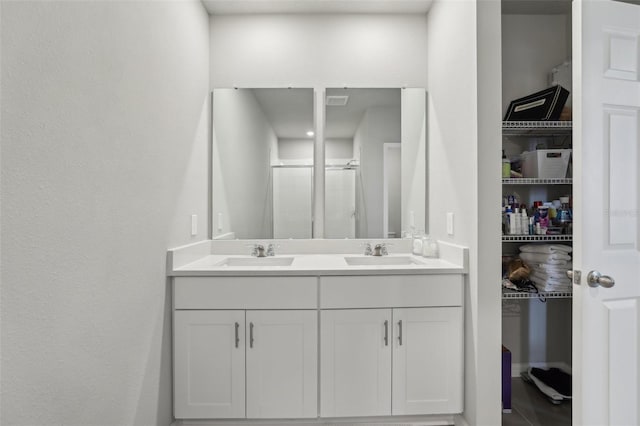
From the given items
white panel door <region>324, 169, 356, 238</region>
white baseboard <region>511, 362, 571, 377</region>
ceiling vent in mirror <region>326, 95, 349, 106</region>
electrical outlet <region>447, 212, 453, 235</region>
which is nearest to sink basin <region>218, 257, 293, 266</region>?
white panel door <region>324, 169, 356, 238</region>

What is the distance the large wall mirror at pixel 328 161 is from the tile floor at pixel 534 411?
1.24 meters

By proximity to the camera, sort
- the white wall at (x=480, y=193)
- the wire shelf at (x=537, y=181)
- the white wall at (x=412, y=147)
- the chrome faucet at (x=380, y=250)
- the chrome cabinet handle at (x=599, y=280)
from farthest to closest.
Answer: the white wall at (x=412, y=147) < the chrome faucet at (x=380, y=250) < the wire shelf at (x=537, y=181) < the white wall at (x=480, y=193) < the chrome cabinet handle at (x=599, y=280)

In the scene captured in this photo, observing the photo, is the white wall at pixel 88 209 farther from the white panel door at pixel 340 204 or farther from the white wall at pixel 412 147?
the white wall at pixel 412 147

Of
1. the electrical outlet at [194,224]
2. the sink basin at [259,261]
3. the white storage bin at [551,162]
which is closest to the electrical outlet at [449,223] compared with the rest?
the white storage bin at [551,162]

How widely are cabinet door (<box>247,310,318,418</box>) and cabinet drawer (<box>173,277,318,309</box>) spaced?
53 millimetres

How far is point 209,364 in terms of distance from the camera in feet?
6.02

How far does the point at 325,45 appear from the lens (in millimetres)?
2496

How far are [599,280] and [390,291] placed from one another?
0.90m

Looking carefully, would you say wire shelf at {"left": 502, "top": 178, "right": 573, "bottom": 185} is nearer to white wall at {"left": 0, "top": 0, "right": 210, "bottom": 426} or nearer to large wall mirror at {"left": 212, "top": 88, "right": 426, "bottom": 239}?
large wall mirror at {"left": 212, "top": 88, "right": 426, "bottom": 239}

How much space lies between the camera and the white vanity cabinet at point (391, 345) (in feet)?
6.08

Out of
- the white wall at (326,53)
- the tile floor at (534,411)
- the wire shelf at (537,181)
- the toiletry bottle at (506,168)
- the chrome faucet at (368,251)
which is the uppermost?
the white wall at (326,53)

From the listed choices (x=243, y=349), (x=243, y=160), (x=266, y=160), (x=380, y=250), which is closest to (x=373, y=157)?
(x=380, y=250)

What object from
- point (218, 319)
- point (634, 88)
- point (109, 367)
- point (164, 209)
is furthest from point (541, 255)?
point (109, 367)

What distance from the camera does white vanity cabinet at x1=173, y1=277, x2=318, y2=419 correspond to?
183 cm
